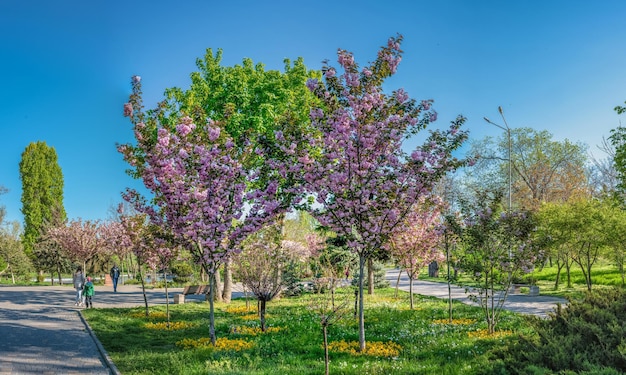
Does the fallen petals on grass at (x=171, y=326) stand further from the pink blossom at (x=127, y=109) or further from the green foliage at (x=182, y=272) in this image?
the green foliage at (x=182, y=272)

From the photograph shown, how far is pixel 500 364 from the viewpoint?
17.4 feet

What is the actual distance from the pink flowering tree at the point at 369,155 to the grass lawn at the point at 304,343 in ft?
4.38

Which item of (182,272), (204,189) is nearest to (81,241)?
(182,272)

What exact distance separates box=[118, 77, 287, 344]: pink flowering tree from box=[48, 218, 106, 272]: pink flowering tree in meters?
23.1

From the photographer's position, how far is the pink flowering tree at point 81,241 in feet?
102

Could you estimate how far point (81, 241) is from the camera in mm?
31531

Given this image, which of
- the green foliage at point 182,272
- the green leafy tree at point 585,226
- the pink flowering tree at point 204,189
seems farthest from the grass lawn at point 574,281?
the green foliage at point 182,272

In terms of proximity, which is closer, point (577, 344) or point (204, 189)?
point (577, 344)

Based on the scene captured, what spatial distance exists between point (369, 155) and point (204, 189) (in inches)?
170

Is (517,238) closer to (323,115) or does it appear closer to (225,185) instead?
(323,115)

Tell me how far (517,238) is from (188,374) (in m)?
9.19

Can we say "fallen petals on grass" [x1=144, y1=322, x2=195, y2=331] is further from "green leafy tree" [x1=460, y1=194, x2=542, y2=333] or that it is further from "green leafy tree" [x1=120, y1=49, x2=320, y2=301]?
"green leafy tree" [x1=460, y1=194, x2=542, y2=333]

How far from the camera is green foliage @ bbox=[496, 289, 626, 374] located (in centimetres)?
458

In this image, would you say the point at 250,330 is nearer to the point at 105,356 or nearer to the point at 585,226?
the point at 105,356
